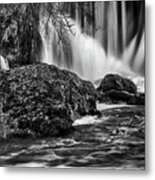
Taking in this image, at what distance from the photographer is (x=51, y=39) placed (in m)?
2.21

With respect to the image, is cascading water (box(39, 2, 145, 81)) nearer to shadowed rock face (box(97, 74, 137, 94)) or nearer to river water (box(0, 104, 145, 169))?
shadowed rock face (box(97, 74, 137, 94))

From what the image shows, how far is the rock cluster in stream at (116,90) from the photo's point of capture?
2148 millimetres

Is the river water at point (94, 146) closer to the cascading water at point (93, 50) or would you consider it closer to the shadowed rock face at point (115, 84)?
the shadowed rock face at point (115, 84)

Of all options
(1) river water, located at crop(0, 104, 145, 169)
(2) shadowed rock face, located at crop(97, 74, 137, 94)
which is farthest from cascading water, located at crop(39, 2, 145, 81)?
(1) river water, located at crop(0, 104, 145, 169)

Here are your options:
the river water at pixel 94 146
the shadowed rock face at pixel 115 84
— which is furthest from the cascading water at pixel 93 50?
the river water at pixel 94 146

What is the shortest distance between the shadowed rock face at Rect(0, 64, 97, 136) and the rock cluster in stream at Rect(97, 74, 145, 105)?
0.05 meters

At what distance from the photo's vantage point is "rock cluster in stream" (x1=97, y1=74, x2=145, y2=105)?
2.15 metres

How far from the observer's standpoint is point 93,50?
7.15ft

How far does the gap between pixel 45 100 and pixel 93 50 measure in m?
0.32

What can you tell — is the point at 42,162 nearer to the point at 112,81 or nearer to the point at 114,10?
the point at 112,81

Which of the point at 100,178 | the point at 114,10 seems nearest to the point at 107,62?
the point at 114,10

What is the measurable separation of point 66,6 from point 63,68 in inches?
11.3

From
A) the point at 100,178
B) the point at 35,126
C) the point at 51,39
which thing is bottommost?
the point at 100,178

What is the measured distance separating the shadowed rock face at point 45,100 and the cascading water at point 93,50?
53 millimetres
